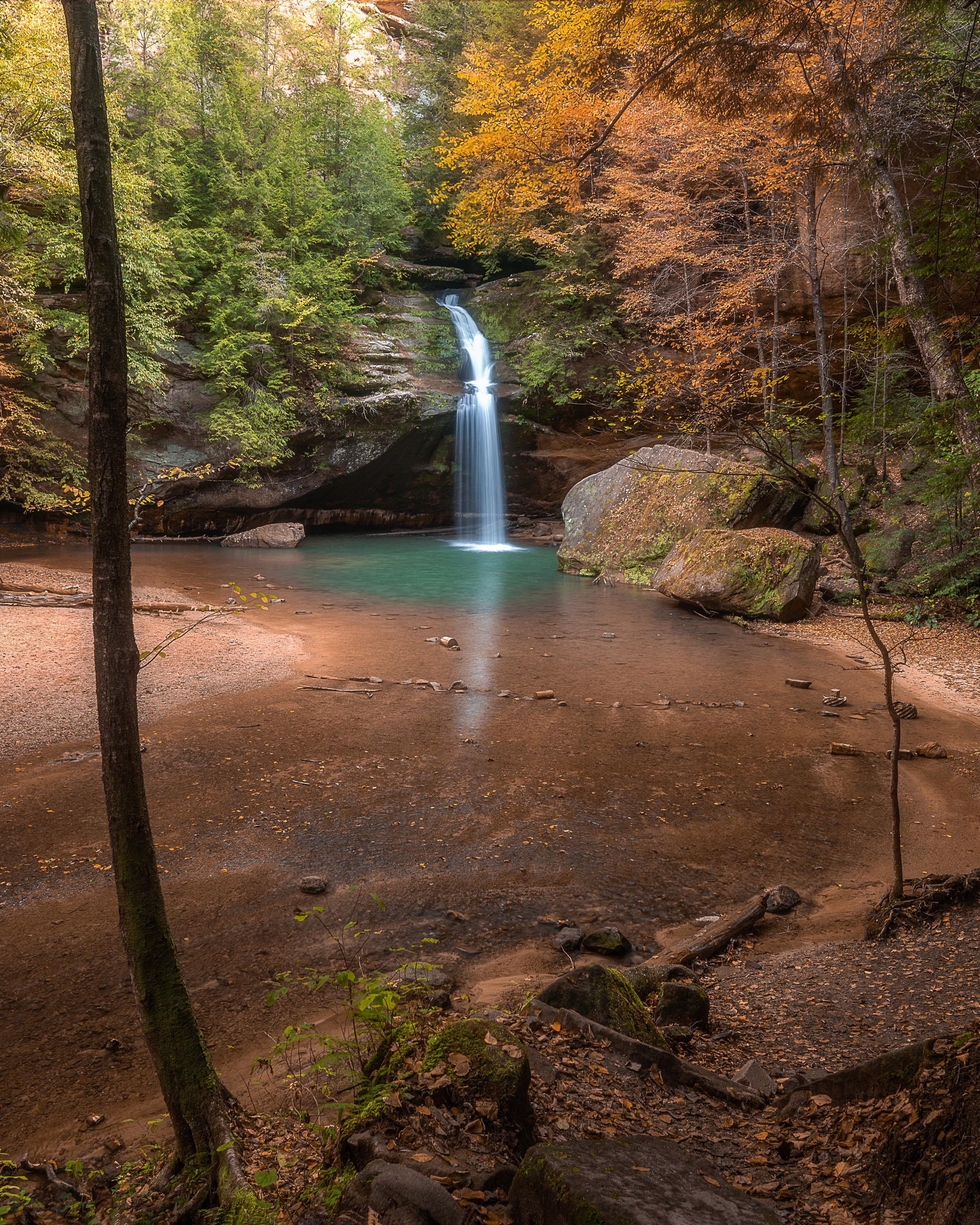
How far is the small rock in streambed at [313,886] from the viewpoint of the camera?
4547 millimetres

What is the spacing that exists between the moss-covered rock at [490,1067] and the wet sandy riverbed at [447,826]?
1307mm

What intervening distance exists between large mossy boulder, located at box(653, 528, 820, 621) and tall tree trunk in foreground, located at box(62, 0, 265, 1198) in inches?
467

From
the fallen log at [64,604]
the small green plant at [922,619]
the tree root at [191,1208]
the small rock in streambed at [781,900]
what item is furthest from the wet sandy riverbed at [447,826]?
the fallen log at [64,604]

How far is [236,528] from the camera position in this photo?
2384 centimetres

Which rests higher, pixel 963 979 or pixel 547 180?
pixel 547 180

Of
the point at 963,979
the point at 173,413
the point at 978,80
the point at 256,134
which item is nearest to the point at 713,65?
the point at 963,979

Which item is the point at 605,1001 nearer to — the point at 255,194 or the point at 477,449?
the point at 477,449

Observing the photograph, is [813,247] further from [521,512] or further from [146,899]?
[146,899]

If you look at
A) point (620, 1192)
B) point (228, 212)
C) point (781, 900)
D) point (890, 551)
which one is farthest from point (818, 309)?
point (228, 212)

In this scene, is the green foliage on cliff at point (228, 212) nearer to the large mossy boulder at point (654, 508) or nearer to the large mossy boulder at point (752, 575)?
the large mossy boulder at point (654, 508)

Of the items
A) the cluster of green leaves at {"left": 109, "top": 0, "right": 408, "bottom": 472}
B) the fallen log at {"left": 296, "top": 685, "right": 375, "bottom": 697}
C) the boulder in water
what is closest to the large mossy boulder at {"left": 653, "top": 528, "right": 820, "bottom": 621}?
the fallen log at {"left": 296, "top": 685, "right": 375, "bottom": 697}

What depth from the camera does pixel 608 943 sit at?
4.09 metres

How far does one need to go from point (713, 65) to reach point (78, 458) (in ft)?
Answer: 66.0

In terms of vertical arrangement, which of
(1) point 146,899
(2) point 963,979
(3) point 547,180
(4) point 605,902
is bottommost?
(4) point 605,902
